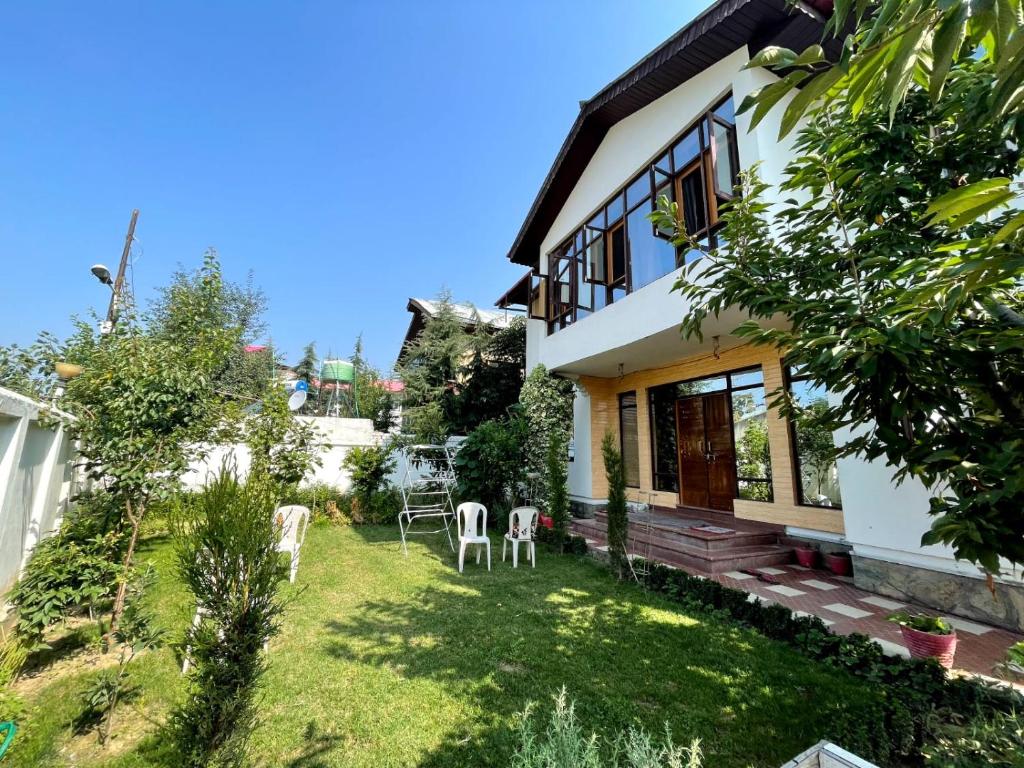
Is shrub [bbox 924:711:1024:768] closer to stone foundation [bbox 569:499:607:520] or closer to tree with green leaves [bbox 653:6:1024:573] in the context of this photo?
tree with green leaves [bbox 653:6:1024:573]

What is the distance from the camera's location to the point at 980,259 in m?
1.10

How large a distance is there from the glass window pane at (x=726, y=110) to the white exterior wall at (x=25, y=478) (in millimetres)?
9565

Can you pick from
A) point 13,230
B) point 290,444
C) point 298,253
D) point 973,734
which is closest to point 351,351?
point 298,253

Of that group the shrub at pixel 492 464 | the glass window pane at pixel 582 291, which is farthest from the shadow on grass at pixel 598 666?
the glass window pane at pixel 582 291

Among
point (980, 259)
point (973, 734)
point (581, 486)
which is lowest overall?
point (973, 734)

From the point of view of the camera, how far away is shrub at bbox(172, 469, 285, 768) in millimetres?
2178

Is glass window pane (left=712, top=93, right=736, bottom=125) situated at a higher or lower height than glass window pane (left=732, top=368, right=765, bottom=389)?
higher

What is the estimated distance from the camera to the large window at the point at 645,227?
6859 millimetres

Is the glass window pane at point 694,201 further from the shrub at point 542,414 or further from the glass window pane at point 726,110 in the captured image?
the shrub at point 542,414

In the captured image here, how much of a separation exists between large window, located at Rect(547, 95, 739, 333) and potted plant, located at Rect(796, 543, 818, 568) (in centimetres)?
493

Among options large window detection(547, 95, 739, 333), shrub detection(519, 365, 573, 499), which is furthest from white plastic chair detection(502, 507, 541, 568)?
large window detection(547, 95, 739, 333)

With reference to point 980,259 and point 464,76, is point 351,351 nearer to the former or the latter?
point 464,76

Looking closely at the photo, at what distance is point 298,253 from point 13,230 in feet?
33.3

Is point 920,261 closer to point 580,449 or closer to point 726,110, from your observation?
point 726,110
